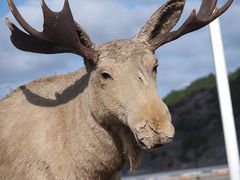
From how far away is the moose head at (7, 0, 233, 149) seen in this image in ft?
22.4

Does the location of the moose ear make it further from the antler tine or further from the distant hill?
the distant hill

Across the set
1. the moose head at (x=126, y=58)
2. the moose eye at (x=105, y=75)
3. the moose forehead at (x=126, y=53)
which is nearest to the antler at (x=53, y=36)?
the moose head at (x=126, y=58)

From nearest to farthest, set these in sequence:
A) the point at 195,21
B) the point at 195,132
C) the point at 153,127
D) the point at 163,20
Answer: the point at 153,127 < the point at 195,21 < the point at 163,20 < the point at 195,132

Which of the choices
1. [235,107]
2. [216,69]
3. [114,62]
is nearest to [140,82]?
[114,62]

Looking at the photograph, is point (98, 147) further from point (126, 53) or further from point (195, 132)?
point (195, 132)

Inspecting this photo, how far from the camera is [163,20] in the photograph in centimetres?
832

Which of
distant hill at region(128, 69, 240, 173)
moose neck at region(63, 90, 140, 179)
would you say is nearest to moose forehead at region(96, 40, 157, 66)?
moose neck at region(63, 90, 140, 179)

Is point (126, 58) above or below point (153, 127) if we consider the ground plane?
above

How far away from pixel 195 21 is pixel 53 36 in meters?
1.53

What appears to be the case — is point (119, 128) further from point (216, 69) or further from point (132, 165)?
point (216, 69)

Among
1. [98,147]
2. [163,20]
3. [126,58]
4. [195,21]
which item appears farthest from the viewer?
[163,20]

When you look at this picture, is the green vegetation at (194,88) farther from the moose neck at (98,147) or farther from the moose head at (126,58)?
the moose neck at (98,147)

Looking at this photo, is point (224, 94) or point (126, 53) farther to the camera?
point (224, 94)

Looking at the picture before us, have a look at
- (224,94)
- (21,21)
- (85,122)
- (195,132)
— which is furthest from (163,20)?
(195,132)
